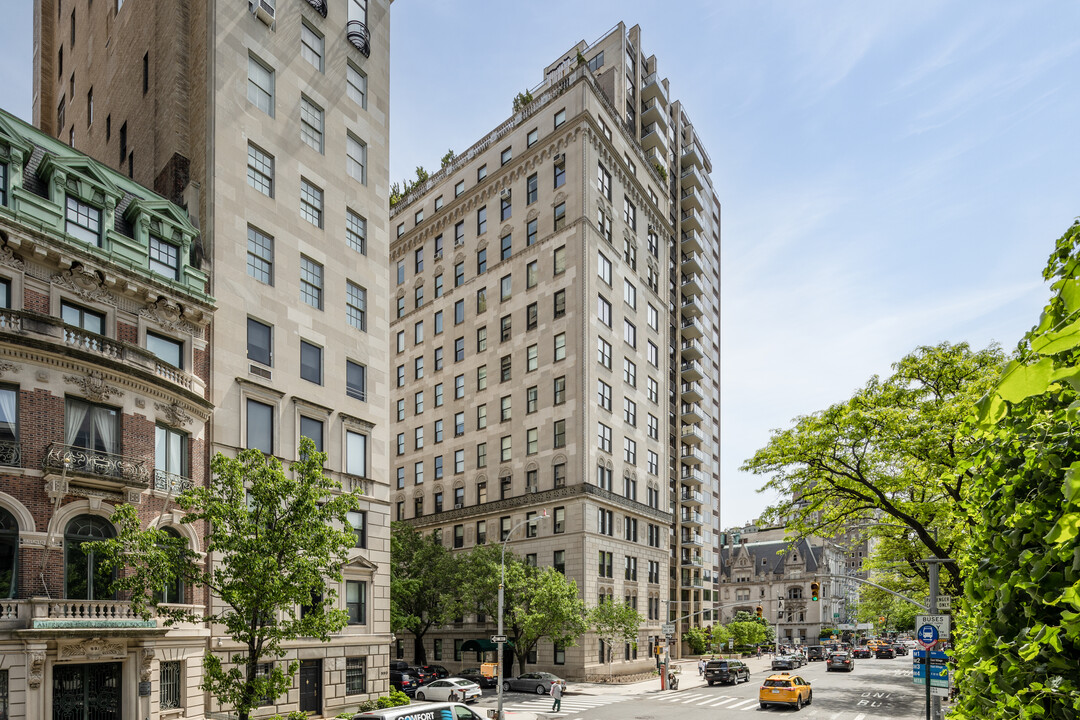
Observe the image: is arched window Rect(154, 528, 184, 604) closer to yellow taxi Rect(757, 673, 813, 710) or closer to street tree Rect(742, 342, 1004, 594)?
street tree Rect(742, 342, 1004, 594)

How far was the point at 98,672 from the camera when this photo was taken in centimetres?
2414

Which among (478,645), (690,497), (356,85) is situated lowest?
(478,645)

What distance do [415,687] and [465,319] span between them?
35.3 metres

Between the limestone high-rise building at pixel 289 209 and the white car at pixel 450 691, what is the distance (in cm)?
641

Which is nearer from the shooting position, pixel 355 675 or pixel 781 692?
pixel 355 675

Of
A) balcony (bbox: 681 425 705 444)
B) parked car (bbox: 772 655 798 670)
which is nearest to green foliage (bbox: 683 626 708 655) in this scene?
parked car (bbox: 772 655 798 670)

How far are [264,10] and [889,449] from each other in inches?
1295

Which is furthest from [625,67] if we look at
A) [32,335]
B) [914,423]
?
[32,335]

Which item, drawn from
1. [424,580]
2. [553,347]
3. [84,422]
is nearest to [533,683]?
[424,580]

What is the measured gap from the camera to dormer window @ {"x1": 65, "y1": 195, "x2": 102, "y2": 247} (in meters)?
27.1

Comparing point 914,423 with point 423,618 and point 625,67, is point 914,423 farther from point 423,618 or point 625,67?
point 625,67

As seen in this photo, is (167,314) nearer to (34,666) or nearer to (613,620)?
(34,666)

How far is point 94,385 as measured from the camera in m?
25.0

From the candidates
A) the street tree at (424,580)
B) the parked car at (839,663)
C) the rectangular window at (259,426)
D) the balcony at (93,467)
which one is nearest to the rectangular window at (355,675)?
the rectangular window at (259,426)
